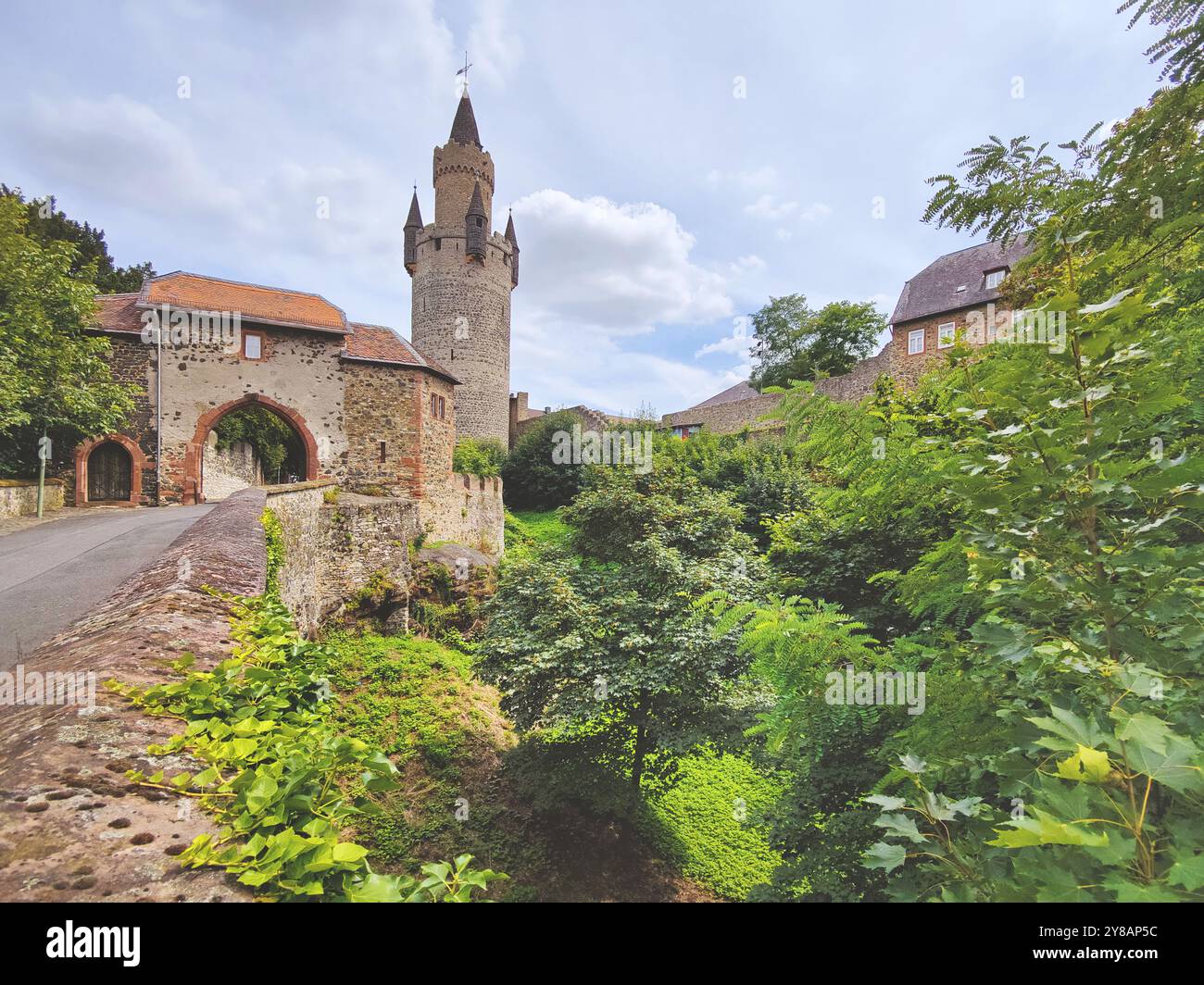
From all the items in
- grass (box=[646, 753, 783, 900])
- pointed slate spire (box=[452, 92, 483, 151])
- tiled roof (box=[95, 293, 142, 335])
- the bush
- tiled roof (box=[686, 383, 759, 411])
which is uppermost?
pointed slate spire (box=[452, 92, 483, 151])

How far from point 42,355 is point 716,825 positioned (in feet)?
56.1

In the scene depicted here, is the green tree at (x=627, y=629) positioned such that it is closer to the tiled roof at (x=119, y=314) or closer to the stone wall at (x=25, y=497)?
the stone wall at (x=25, y=497)

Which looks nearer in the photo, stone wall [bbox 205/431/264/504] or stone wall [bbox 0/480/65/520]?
stone wall [bbox 0/480/65/520]

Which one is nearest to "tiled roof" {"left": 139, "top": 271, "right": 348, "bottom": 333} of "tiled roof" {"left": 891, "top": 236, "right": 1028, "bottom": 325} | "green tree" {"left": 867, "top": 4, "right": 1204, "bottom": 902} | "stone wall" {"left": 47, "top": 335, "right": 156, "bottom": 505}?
"stone wall" {"left": 47, "top": 335, "right": 156, "bottom": 505}

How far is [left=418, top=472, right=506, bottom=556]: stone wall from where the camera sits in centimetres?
1930

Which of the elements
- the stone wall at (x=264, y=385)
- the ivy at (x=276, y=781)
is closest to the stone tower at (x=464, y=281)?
the stone wall at (x=264, y=385)

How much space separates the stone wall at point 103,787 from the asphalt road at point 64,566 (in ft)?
8.53

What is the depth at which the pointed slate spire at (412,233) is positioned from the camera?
35.0m

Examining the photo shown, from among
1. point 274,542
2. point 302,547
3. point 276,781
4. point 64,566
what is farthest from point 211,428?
point 276,781

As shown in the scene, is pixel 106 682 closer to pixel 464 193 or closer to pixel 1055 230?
pixel 1055 230

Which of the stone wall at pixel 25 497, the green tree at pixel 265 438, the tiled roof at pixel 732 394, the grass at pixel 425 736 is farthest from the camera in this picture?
the tiled roof at pixel 732 394

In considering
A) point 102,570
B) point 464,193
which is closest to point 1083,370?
point 102,570

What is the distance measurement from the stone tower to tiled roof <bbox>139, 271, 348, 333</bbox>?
14901 millimetres

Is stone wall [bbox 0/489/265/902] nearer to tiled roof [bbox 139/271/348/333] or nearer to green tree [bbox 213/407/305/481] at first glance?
tiled roof [bbox 139/271/348/333]
